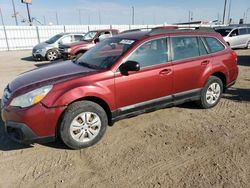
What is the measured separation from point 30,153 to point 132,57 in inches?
84.0

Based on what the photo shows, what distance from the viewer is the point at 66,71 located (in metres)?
3.72

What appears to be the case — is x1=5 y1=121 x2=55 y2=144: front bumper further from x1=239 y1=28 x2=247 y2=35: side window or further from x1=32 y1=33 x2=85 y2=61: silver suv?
x1=239 y1=28 x2=247 y2=35: side window

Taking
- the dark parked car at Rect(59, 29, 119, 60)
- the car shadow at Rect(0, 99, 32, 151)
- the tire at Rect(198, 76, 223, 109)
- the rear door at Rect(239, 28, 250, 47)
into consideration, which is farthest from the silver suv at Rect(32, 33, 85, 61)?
the rear door at Rect(239, 28, 250, 47)

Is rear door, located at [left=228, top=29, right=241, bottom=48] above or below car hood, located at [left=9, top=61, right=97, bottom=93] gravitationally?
below

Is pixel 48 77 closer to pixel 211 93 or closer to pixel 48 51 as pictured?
pixel 211 93

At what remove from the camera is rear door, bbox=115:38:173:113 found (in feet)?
11.9

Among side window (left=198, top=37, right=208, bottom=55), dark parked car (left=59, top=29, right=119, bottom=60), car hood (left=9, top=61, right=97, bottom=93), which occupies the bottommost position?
dark parked car (left=59, top=29, right=119, bottom=60)

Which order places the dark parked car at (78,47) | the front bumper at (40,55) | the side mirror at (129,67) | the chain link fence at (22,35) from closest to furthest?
the side mirror at (129,67) → the dark parked car at (78,47) → the front bumper at (40,55) → the chain link fence at (22,35)

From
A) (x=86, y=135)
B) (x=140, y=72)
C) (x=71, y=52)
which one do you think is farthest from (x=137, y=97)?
(x=71, y=52)

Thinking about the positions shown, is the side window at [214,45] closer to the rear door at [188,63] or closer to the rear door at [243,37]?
the rear door at [188,63]

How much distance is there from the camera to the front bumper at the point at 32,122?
9.87 ft

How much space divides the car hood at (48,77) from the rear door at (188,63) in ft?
5.13

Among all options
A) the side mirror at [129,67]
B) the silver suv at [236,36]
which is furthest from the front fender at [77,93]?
the silver suv at [236,36]

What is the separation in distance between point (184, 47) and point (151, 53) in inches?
31.1
